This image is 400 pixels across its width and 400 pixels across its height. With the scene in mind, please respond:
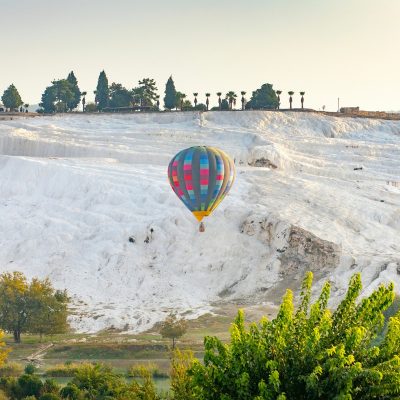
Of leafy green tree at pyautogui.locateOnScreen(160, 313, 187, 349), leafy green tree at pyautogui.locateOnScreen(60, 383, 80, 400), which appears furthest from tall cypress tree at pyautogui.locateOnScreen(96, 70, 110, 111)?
leafy green tree at pyautogui.locateOnScreen(60, 383, 80, 400)

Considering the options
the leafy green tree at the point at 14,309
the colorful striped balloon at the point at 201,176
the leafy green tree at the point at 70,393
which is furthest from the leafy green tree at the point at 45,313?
the leafy green tree at the point at 70,393

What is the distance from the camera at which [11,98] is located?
12312cm

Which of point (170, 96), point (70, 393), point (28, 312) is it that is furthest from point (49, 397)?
point (170, 96)

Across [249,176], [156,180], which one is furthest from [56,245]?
[249,176]

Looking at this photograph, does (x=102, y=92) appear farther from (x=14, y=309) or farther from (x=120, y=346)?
(x=120, y=346)

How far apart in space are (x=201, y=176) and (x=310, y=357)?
34.3 m

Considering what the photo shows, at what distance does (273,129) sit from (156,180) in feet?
109

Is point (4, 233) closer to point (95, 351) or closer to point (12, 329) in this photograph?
point (12, 329)

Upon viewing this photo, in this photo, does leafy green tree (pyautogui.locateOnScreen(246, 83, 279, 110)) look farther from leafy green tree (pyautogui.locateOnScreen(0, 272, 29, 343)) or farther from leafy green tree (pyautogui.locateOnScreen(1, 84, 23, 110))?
leafy green tree (pyautogui.locateOnScreen(0, 272, 29, 343))

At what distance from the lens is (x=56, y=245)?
6291cm

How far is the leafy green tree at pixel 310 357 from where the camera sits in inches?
703

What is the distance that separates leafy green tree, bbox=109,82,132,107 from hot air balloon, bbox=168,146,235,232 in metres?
74.5

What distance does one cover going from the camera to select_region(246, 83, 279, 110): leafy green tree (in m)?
123

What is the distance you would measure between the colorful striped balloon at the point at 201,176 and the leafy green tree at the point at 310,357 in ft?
109
